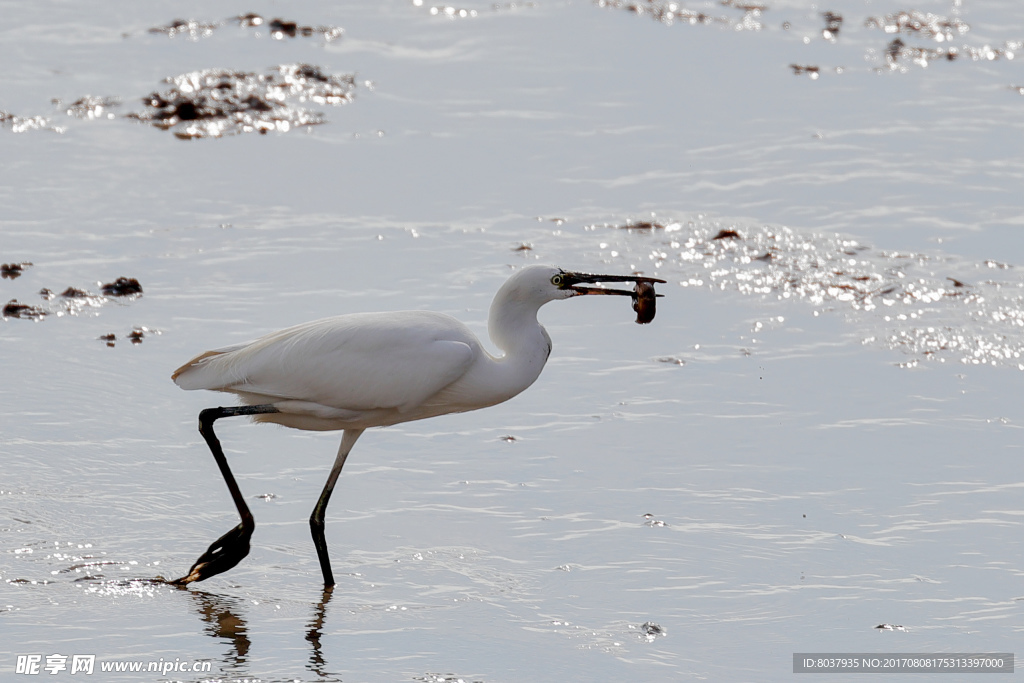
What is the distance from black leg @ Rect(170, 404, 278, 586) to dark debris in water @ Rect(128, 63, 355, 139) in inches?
236

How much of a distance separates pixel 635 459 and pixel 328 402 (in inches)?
63.4

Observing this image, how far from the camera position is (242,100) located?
40.0 ft

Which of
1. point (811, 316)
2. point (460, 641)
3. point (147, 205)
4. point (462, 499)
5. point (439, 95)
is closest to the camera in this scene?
point (460, 641)

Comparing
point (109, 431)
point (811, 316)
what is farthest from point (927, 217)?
point (109, 431)

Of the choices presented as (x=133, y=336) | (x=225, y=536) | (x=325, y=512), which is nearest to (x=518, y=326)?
(x=325, y=512)

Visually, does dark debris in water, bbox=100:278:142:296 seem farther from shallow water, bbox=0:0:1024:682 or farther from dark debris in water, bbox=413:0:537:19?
dark debris in water, bbox=413:0:537:19

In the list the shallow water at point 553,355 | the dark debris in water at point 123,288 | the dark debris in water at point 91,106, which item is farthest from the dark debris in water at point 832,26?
the dark debris in water at point 123,288

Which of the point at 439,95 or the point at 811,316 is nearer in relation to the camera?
the point at 811,316

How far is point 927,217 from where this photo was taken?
9.96 metres

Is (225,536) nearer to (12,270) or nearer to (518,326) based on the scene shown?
(518,326)

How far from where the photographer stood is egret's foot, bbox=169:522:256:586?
5480 mm

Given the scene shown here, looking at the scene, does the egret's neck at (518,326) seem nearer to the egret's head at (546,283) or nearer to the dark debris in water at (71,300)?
the egret's head at (546,283)

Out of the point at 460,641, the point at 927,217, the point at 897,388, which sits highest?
the point at 927,217

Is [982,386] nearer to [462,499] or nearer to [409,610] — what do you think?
[462,499]
